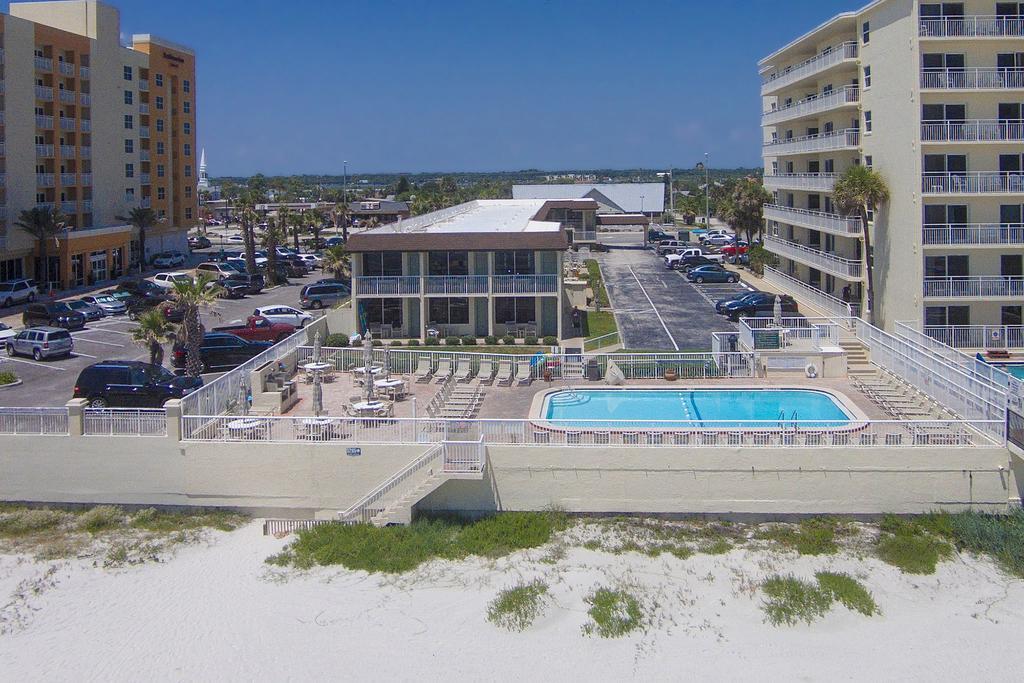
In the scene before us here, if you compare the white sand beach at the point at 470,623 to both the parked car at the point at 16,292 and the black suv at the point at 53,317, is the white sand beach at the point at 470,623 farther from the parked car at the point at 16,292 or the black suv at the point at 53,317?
the parked car at the point at 16,292

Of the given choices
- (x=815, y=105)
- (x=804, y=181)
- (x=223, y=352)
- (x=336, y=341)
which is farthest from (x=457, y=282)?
(x=804, y=181)

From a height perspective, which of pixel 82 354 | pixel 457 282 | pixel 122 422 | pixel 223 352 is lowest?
pixel 122 422

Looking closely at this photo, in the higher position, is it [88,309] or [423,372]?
[88,309]

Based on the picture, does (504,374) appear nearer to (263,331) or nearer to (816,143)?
(263,331)

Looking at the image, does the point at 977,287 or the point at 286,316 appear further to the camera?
the point at 286,316

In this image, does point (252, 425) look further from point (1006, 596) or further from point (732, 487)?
point (1006, 596)

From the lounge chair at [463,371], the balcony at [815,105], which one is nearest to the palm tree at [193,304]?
the lounge chair at [463,371]
